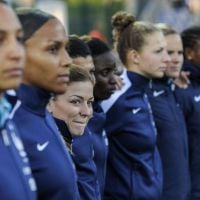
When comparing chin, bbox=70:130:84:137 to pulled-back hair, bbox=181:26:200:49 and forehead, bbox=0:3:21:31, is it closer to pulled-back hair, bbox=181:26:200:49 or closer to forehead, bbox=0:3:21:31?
forehead, bbox=0:3:21:31

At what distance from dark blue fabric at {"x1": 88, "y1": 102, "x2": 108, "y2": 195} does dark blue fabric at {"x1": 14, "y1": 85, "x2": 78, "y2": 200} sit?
1534 millimetres

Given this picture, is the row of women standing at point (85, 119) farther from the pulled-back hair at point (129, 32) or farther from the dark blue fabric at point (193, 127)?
the dark blue fabric at point (193, 127)

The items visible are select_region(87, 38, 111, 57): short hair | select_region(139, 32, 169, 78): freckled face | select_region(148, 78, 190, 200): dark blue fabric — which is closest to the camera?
select_region(87, 38, 111, 57): short hair

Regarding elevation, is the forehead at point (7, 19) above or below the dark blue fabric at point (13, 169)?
above

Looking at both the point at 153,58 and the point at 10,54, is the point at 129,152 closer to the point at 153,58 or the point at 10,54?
the point at 153,58

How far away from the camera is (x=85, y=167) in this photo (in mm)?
5324

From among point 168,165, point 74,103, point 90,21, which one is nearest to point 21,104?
point 74,103

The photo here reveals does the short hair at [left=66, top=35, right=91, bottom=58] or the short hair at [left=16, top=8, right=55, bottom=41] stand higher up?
the short hair at [left=16, top=8, right=55, bottom=41]

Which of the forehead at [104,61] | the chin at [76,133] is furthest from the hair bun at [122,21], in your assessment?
the chin at [76,133]

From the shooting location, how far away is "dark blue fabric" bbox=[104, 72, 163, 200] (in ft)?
20.7

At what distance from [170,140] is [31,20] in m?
2.87

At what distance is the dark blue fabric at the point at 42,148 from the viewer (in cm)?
405

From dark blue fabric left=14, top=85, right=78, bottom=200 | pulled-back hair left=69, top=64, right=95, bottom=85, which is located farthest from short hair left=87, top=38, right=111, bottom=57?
dark blue fabric left=14, top=85, right=78, bottom=200

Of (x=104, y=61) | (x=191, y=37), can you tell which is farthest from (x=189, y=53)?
(x=104, y=61)
